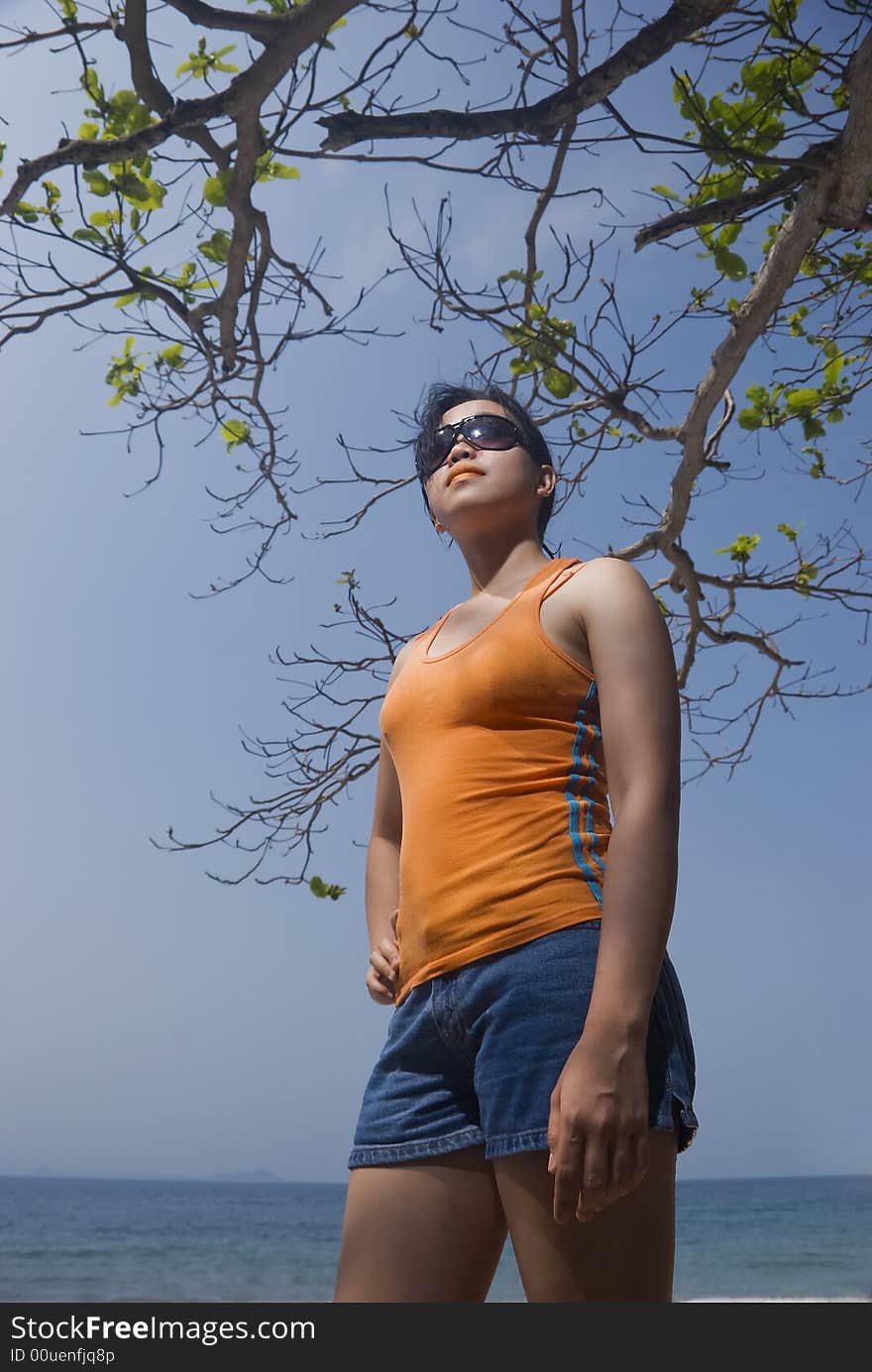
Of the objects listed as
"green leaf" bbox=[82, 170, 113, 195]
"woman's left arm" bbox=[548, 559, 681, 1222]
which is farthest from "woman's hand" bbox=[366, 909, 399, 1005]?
"green leaf" bbox=[82, 170, 113, 195]

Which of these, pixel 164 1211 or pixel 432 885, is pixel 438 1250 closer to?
pixel 432 885

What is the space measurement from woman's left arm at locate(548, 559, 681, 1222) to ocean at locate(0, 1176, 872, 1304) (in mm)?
14833

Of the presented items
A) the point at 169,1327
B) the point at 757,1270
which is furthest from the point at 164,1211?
the point at 169,1327

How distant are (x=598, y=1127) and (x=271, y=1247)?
25.6m

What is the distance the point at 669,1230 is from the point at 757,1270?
77.6 ft

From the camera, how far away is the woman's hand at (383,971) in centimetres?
143

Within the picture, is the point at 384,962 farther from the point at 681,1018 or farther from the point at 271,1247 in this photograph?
the point at 271,1247

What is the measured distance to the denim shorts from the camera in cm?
116

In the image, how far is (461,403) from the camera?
179 centimetres

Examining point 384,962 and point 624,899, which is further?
point 384,962

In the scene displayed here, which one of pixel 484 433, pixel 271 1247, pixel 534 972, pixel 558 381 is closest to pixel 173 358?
pixel 558 381

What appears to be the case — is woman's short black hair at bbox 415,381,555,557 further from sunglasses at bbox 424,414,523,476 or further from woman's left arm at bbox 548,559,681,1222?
woman's left arm at bbox 548,559,681,1222

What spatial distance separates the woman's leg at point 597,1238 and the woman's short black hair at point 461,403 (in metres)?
0.88

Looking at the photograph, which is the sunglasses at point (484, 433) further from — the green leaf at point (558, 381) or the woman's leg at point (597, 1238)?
the green leaf at point (558, 381)
